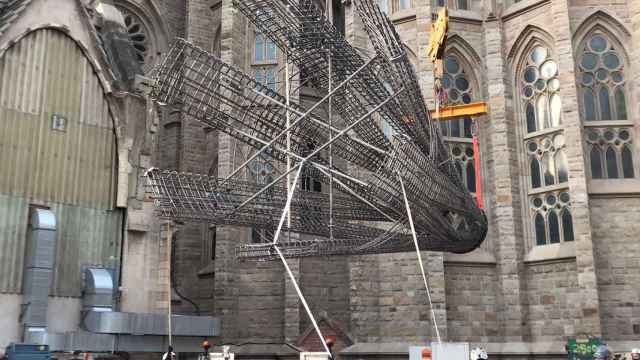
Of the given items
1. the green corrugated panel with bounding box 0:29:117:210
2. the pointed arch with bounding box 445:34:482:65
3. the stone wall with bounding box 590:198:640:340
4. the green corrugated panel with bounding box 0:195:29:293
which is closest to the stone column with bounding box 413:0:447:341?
the pointed arch with bounding box 445:34:482:65

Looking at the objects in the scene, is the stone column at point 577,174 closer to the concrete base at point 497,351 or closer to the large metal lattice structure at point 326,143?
the concrete base at point 497,351

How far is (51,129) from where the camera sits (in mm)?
20547

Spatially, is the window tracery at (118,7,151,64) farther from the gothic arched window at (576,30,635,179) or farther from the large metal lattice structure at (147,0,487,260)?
the gothic arched window at (576,30,635,179)

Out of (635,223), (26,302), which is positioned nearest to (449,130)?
(635,223)

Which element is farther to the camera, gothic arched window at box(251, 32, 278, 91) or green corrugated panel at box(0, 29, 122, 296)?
gothic arched window at box(251, 32, 278, 91)

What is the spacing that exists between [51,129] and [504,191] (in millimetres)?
14816

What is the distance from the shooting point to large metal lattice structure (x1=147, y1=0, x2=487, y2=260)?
15195 millimetres

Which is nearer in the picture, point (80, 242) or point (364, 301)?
point (80, 242)

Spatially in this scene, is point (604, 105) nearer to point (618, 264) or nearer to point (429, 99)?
point (618, 264)

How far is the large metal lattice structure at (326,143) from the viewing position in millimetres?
15195

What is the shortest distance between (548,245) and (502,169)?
9.93 ft

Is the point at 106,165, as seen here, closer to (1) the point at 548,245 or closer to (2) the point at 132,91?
(2) the point at 132,91

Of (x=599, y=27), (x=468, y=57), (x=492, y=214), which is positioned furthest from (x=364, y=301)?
(x=599, y=27)

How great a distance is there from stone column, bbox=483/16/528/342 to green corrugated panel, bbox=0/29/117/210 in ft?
42.1
